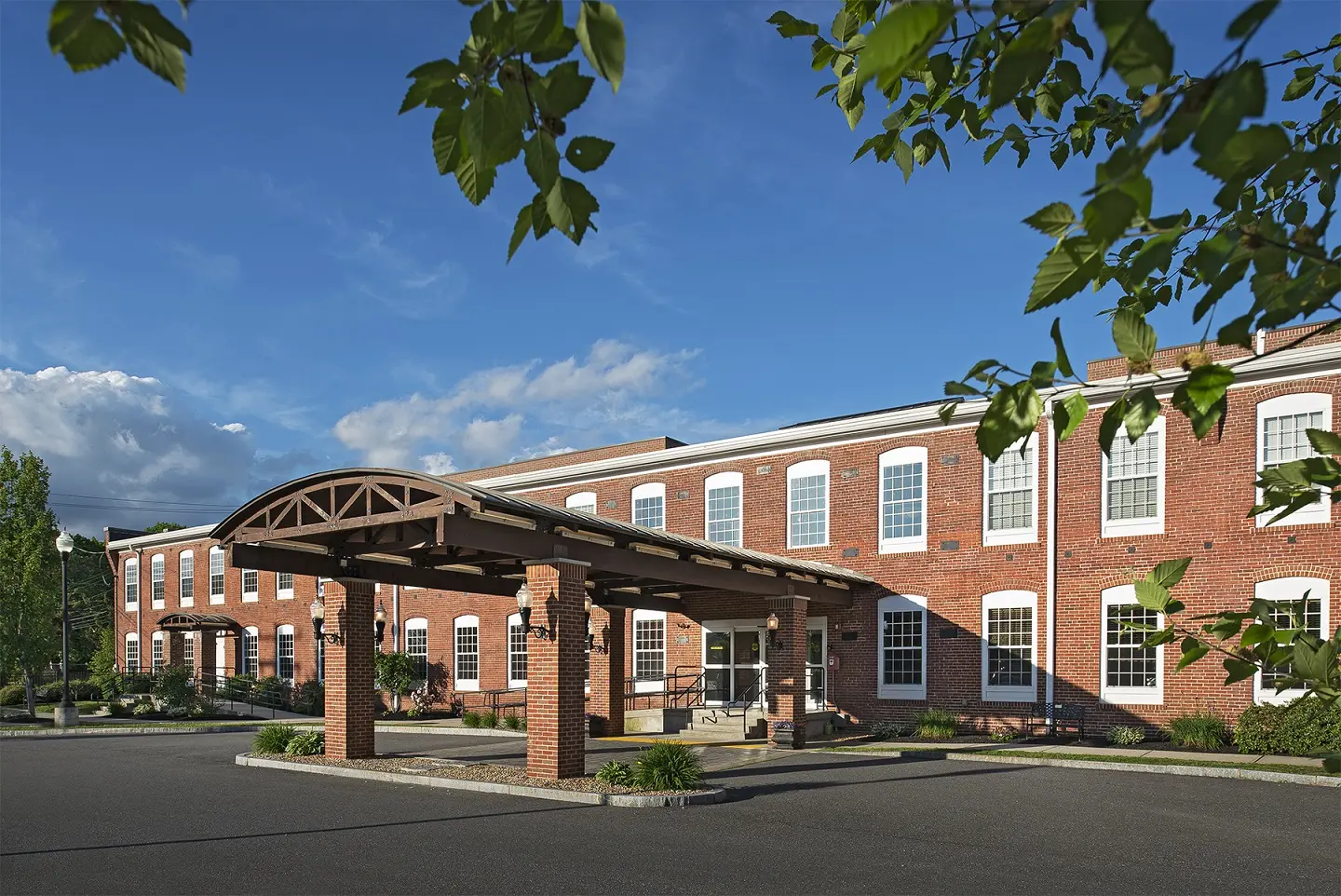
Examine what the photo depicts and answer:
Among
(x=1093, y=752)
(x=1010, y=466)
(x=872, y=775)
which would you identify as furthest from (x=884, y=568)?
(x=872, y=775)

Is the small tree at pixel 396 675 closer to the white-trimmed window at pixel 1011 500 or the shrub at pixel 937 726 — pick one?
the shrub at pixel 937 726

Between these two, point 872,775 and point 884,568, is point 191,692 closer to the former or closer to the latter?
point 884,568

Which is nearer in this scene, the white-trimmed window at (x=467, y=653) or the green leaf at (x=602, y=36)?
the green leaf at (x=602, y=36)

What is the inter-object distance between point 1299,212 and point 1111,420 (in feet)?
5.96

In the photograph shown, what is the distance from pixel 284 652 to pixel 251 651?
2.26 meters

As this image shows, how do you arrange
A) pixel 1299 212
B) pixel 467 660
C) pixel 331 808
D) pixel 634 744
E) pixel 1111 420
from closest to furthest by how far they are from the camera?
pixel 1111 420, pixel 1299 212, pixel 331 808, pixel 634 744, pixel 467 660

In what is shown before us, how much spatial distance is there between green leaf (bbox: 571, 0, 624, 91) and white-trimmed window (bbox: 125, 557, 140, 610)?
50.4 m

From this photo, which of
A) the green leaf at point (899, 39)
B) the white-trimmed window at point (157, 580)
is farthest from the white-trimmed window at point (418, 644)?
the green leaf at point (899, 39)

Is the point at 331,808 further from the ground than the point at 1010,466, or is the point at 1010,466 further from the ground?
the point at 1010,466

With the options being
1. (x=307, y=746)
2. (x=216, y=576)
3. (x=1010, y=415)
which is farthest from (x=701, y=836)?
(x=216, y=576)

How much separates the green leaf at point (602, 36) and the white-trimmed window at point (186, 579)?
46.8 metres

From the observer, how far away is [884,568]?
26.0 metres

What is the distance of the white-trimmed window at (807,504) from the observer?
27.3m

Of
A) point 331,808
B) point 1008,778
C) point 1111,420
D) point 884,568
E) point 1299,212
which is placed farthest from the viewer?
point 884,568
